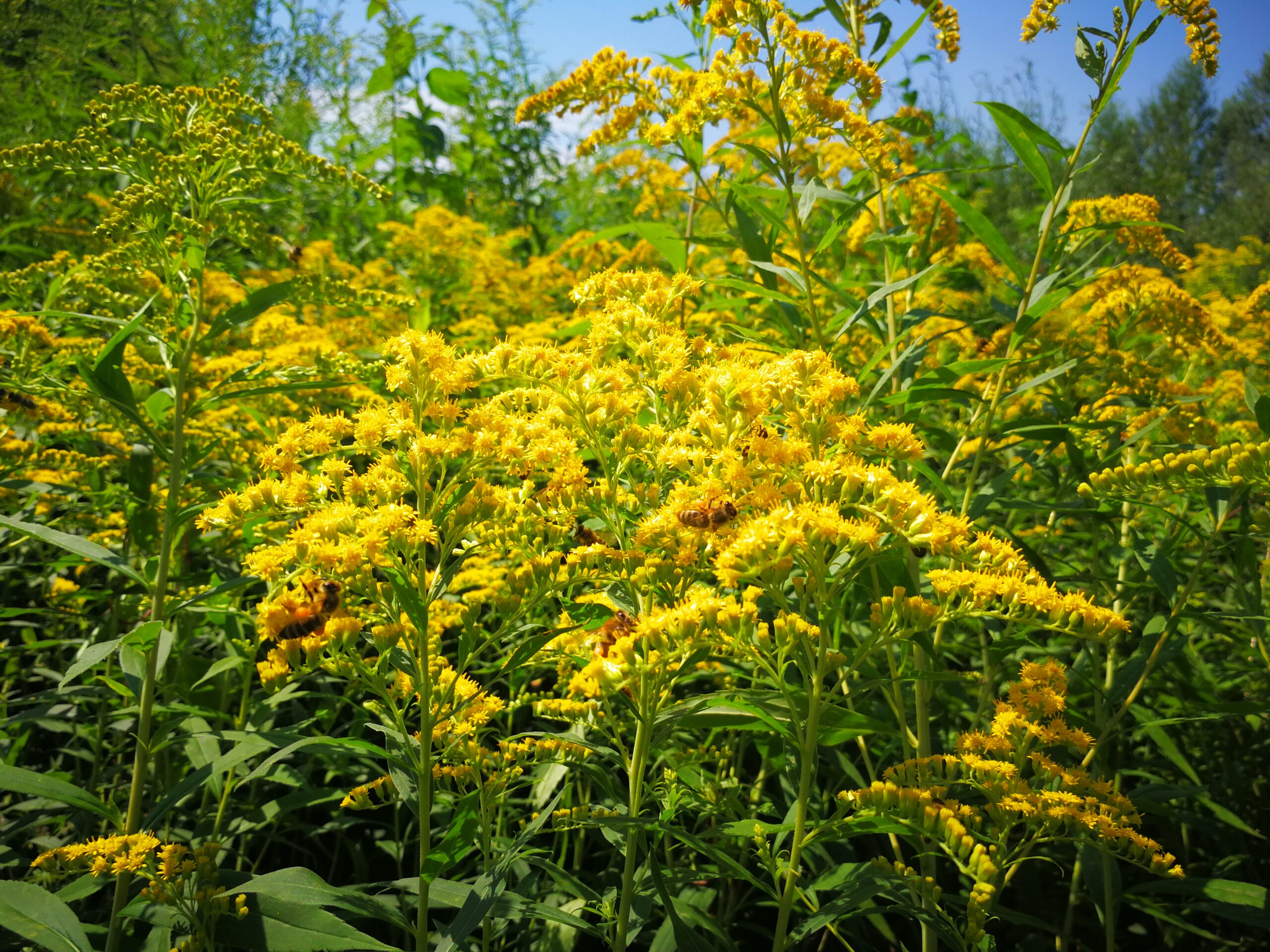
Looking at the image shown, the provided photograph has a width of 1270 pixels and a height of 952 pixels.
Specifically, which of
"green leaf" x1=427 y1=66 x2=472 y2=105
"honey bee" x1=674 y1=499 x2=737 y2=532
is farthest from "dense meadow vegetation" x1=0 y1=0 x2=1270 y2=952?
"green leaf" x1=427 y1=66 x2=472 y2=105

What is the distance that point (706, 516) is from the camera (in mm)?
1659

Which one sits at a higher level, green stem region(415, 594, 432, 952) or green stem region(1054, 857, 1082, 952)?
green stem region(415, 594, 432, 952)

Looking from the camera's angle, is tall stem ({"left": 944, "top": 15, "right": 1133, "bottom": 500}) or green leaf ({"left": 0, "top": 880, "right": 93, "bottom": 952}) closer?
green leaf ({"left": 0, "top": 880, "right": 93, "bottom": 952})

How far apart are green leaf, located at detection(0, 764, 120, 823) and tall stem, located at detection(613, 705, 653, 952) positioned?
1.29m

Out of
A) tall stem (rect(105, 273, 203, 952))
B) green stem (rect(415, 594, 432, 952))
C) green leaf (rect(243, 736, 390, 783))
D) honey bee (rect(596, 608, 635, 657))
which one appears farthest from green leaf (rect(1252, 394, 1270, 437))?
tall stem (rect(105, 273, 203, 952))

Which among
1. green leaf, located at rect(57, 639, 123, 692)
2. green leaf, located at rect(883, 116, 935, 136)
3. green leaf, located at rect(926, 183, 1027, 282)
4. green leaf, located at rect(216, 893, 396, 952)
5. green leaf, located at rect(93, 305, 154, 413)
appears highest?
green leaf, located at rect(883, 116, 935, 136)

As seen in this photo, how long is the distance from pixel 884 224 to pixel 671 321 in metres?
0.91

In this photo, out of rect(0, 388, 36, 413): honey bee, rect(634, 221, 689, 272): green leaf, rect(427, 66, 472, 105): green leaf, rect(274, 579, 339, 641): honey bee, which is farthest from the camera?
rect(427, 66, 472, 105): green leaf

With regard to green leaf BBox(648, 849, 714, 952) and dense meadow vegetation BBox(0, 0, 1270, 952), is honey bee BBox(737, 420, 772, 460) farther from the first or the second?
green leaf BBox(648, 849, 714, 952)

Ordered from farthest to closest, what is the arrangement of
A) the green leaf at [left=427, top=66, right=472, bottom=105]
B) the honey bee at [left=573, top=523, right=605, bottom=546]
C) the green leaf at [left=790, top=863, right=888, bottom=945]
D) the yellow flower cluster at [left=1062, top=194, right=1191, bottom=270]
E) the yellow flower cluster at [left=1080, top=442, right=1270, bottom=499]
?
the green leaf at [left=427, top=66, right=472, bottom=105]
the yellow flower cluster at [left=1062, top=194, right=1191, bottom=270]
the honey bee at [left=573, top=523, right=605, bottom=546]
the yellow flower cluster at [left=1080, top=442, right=1270, bottom=499]
the green leaf at [left=790, top=863, right=888, bottom=945]

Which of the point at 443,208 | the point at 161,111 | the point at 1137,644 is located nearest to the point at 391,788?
the point at 161,111

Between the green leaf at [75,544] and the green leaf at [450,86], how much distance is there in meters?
5.51

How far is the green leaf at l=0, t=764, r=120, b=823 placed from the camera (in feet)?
5.86

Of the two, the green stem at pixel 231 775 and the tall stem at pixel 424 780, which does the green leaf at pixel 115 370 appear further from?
the tall stem at pixel 424 780
